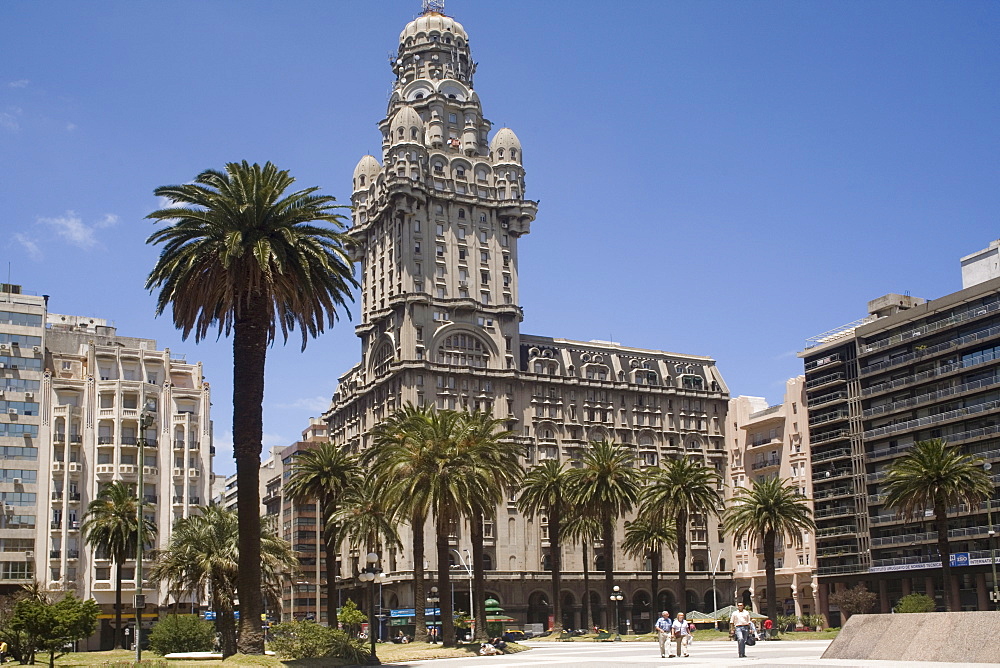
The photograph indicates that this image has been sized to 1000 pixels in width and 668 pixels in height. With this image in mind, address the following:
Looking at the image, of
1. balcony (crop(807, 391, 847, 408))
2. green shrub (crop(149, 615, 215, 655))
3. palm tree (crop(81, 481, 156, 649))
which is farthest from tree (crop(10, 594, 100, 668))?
balcony (crop(807, 391, 847, 408))

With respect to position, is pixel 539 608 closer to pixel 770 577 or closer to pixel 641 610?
pixel 641 610

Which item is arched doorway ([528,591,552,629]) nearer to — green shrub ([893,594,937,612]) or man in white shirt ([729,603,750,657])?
green shrub ([893,594,937,612])

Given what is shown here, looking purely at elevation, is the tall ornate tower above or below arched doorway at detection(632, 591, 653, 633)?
above

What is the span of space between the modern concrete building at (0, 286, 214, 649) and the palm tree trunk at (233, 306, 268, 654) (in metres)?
45.8

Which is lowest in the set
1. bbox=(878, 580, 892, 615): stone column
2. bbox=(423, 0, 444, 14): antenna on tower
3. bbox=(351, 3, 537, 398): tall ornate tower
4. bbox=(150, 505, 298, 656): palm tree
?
bbox=(878, 580, 892, 615): stone column

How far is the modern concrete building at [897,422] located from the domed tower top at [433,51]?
204ft

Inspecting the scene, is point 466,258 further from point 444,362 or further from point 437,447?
point 437,447

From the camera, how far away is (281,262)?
142ft

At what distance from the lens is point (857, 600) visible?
10031cm

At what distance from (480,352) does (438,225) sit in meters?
16.7

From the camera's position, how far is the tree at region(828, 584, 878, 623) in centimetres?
10006

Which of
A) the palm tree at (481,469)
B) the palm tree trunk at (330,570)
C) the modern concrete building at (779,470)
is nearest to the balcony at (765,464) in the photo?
the modern concrete building at (779,470)

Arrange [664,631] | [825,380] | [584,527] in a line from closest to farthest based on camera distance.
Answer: [664,631], [584,527], [825,380]

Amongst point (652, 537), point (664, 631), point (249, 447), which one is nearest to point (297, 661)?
point (249, 447)
